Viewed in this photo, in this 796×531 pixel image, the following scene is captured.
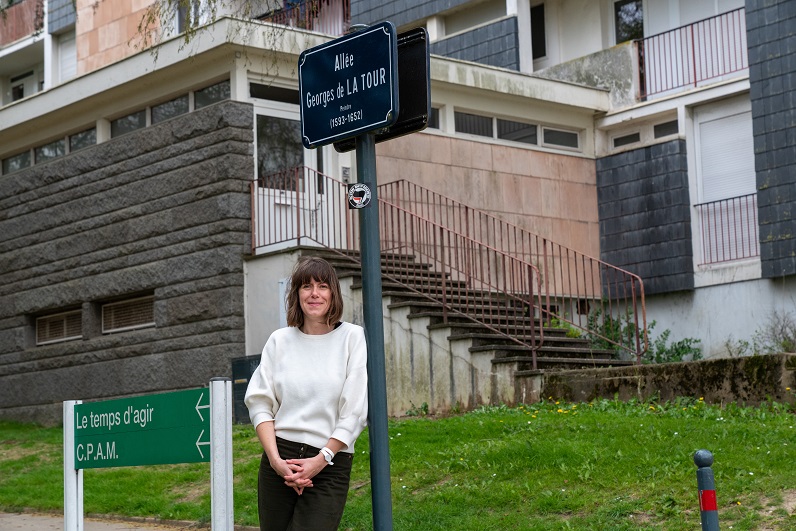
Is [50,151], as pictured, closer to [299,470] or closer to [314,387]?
[314,387]

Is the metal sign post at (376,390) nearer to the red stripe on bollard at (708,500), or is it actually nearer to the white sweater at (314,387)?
the white sweater at (314,387)

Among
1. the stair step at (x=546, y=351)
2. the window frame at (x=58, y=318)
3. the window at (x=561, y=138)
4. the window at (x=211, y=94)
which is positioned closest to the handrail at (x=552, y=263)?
the stair step at (x=546, y=351)

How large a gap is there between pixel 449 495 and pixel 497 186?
10.4 meters

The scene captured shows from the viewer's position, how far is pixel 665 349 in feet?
61.2

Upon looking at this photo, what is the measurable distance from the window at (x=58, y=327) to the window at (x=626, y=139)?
9.09 m

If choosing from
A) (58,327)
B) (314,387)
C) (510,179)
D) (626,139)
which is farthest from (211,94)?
(314,387)

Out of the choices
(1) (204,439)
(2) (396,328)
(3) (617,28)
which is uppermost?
(3) (617,28)

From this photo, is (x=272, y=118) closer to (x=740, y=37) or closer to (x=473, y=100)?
(x=473, y=100)

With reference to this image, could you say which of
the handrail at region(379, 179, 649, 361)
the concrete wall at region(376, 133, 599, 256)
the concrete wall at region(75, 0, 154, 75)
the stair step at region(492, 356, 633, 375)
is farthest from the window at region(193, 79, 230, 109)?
the concrete wall at region(75, 0, 154, 75)

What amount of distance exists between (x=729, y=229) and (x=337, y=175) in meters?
5.94

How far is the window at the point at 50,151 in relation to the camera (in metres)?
19.8

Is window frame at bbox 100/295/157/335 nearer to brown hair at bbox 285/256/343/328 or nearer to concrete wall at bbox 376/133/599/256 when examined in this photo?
concrete wall at bbox 376/133/599/256

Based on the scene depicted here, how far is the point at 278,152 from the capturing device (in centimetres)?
1695

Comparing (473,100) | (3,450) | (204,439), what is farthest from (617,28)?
(204,439)
